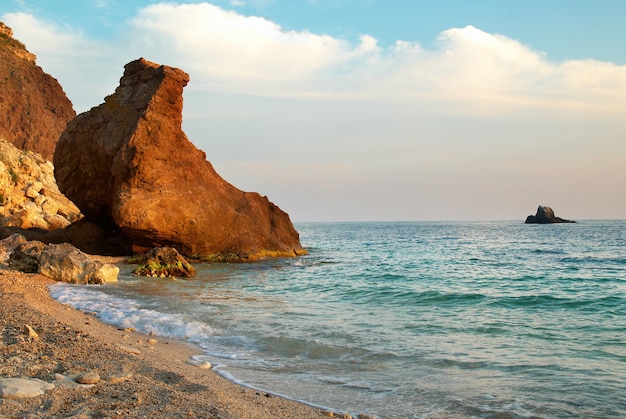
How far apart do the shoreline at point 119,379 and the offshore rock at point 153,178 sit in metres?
13.4

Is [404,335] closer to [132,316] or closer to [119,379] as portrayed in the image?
[132,316]

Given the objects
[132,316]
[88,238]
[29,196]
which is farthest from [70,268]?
[29,196]

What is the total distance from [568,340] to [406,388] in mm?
4036

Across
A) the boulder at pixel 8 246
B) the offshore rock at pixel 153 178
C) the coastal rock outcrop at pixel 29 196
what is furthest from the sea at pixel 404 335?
the coastal rock outcrop at pixel 29 196

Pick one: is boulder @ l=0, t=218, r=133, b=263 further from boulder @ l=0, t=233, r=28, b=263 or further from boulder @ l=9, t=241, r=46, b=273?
boulder @ l=9, t=241, r=46, b=273

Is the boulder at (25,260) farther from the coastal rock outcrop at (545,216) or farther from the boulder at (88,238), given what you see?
the coastal rock outcrop at (545,216)

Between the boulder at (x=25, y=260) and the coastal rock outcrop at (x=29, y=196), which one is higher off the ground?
the coastal rock outcrop at (x=29, y=196)

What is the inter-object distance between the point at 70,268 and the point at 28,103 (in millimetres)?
44815

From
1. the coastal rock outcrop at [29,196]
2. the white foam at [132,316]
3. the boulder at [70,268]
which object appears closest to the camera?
the white foam at [132,316]

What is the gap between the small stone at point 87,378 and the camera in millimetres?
4777

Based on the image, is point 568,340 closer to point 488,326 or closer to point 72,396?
point 488,326

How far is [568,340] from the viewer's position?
8.70 metres

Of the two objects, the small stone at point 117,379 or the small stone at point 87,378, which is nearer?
the small stone at point 87,378

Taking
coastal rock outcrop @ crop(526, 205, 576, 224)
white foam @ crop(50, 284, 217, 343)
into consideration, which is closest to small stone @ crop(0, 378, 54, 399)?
white foam @ crop(50, 284, 217, 343)
